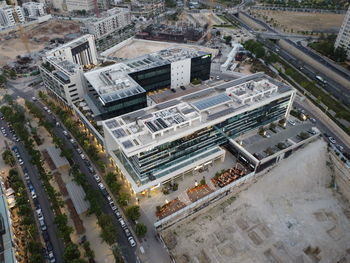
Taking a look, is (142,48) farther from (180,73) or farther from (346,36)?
(346,36)

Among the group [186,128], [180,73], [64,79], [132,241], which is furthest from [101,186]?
[180,73]

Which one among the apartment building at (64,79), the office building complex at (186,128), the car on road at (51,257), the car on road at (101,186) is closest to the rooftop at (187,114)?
the office building complex at (186,128)

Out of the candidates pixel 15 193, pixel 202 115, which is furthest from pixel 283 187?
pixel 15 193

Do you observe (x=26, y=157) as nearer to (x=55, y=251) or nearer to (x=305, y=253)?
(x=55, y=251)

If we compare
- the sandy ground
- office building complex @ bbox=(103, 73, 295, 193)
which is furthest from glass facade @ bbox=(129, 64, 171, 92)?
the sandy ground

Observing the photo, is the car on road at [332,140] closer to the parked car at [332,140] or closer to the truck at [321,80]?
the parked car at [332,140]
